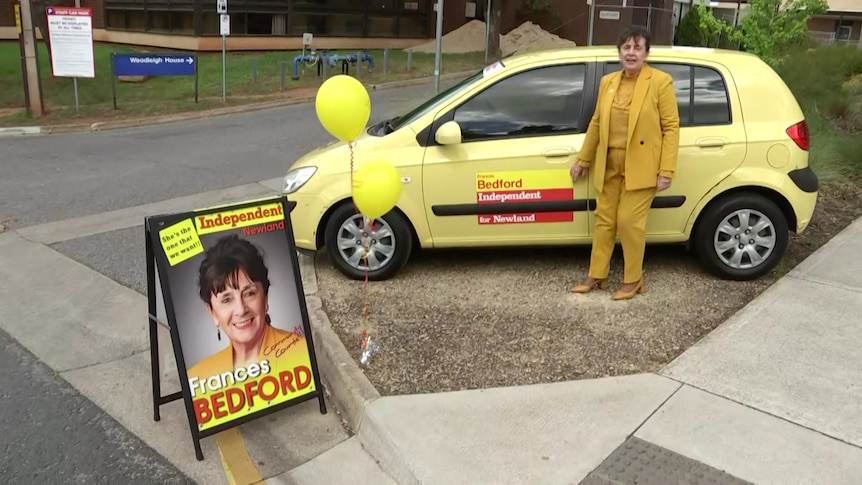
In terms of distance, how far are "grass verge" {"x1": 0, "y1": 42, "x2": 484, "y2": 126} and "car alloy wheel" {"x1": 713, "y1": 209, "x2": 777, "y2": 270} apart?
14.0 meters

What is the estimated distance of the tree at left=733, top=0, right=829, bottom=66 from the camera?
12422 mm

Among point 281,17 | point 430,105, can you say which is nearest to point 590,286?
point 430,105

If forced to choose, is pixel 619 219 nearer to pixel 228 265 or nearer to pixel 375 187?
pixel 375 187

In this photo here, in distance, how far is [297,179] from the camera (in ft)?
18.2

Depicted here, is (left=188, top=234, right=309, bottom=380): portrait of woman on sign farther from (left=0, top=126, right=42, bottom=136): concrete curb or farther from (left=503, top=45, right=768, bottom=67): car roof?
(left=0, top=126, right=42, bottom=136): concrete curb

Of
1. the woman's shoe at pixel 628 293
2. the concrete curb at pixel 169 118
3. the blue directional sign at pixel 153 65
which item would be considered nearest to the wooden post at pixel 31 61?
the concrete curb at pixel 169 118

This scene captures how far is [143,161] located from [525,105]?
25.0 feet

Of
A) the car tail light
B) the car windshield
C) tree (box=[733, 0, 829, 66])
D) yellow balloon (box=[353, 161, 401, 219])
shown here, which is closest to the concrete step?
yellow balloon (box=[353, 161, 401, 219])

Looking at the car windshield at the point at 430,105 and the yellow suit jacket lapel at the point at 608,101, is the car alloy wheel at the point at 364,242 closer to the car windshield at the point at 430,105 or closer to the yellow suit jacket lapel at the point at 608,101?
the car windshield at the point at 430,105

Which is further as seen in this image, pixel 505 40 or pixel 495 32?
pixel 505 40

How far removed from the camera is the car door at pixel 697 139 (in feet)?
17.0

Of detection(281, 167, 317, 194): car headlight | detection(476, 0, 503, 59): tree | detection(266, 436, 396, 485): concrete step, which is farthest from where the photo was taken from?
detection(476, 0, 503, 59): tree

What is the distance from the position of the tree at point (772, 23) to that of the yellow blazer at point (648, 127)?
9.04 meters

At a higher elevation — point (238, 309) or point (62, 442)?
point (238, 309)
